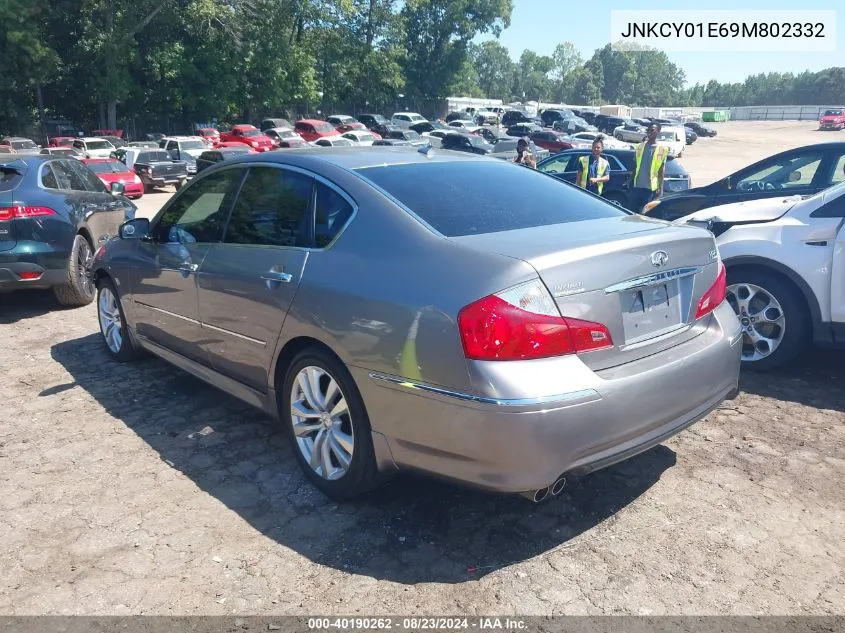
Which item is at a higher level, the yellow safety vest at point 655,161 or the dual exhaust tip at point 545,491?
the yellow safety vest at point 655,161

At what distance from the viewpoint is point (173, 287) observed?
449cm

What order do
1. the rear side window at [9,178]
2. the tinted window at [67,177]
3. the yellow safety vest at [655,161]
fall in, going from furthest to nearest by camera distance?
the yellow safety vest at [655,161] → the tinted window at [67,177] → the rear side window at [9,178]

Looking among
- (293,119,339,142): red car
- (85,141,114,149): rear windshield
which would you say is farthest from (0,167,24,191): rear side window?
(293,119,339,142): red car

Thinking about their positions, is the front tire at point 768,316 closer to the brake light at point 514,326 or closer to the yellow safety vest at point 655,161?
the brake light at point 514,326

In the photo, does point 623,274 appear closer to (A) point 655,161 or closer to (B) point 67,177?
(B) point 67,177

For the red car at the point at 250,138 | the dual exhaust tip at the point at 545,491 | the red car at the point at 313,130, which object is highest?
the red car at the point at 313,130

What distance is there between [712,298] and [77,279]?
20.3 feet

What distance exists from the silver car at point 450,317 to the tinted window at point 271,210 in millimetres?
12

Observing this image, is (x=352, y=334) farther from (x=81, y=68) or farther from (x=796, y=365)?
(x=81, y=68)

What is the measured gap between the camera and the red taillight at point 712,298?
3.38 metres

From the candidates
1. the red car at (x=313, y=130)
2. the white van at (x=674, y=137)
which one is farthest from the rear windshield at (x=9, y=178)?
the white van at (x=674, y=137)

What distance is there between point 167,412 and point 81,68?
40480 millimetres

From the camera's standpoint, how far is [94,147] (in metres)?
26.5

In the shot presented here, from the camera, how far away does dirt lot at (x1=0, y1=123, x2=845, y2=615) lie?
2777 millimetres
